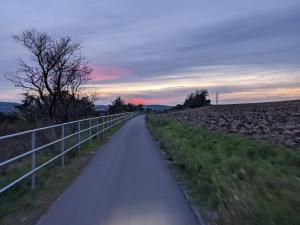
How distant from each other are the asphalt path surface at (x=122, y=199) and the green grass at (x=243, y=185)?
41 centimetres

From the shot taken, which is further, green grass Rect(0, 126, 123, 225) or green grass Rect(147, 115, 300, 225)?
green grass Rect(0, 126, 123, 225)

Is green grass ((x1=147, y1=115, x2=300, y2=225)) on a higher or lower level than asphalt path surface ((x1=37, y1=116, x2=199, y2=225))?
higher

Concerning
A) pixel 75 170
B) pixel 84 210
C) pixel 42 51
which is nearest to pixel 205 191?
pixel 84 210

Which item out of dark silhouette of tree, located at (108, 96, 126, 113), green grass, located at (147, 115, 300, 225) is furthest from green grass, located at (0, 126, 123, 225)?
dark silhouette of tree, located at (108, 96, 126, 113)

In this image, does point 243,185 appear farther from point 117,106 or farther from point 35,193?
→ point 117,106

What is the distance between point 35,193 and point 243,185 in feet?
13.7

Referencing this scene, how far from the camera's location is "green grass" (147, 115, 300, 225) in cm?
607

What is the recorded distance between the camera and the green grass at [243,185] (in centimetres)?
607

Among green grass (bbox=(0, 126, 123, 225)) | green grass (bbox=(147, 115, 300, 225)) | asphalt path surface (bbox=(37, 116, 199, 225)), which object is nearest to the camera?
green grass (bbox=(147, 115, 300, 225))

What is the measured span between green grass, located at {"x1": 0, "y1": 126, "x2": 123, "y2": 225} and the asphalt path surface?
0.21m

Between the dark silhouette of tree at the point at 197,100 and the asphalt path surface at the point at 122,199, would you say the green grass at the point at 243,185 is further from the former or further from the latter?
the dark silhouette of tree at the point at 197,100

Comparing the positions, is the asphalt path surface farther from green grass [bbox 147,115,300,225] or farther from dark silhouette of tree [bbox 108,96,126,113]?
dark silhouette of tree [bbox 108,96,126,113]

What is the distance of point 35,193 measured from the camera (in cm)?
920

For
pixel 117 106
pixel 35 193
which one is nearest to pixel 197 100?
pixel 117 106
